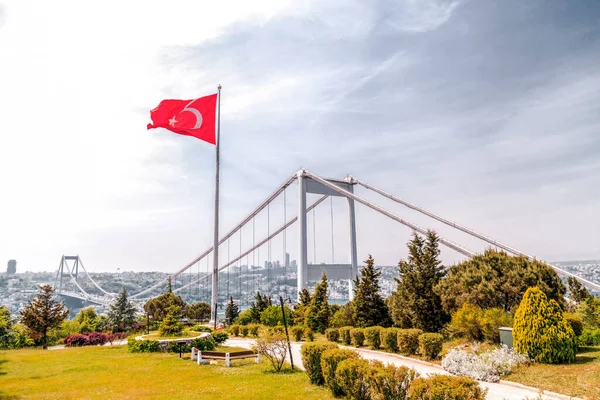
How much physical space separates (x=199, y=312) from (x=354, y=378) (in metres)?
34.4

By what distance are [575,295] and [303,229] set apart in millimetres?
19936

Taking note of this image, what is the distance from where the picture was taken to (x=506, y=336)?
46.9ft

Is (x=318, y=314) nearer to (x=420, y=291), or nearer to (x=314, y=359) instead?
(x=420, y=291)

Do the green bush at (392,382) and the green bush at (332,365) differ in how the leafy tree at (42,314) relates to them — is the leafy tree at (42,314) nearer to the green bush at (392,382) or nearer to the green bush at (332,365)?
the green bush at (332,365)

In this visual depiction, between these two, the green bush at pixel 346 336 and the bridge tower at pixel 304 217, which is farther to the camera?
the bridge tower at pixel 304 217

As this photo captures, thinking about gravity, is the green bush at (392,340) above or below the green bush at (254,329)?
above

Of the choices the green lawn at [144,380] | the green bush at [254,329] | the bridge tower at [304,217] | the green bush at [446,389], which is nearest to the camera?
the green bush at [446,389]

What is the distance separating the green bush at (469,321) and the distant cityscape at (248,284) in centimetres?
564

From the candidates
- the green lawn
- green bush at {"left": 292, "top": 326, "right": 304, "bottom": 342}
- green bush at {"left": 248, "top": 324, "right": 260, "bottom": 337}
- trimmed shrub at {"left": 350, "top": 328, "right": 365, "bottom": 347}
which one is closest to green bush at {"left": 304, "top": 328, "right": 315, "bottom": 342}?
green bush at {"left": 292, "top": 326, "right": 304, "bottom": 342}

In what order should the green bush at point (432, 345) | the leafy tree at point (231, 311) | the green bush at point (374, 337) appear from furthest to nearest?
the leafy tree at point (231, 311) < the green bush at point (374, 337) < the green bush at point (432, 345)

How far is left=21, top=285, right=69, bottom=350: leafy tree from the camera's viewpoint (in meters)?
23.3

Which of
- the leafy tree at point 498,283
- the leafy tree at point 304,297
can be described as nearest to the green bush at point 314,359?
the leafy tree at point 498,283

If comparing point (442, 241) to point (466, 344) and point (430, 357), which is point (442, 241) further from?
point (430, 357)

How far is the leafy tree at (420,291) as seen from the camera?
1936 cm
